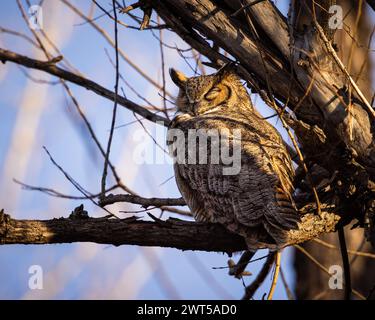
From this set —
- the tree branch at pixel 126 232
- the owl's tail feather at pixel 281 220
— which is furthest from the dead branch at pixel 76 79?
the owl's tail feather at pixel 281 220

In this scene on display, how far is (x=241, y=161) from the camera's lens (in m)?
3.63

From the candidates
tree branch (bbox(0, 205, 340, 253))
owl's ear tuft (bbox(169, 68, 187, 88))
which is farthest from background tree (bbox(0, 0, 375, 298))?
owl's ear tuft (bbox(169, 68, 187, 88))

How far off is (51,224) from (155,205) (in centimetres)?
72

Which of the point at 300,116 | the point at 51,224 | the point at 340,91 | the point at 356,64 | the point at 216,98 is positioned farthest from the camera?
the point at 356,64

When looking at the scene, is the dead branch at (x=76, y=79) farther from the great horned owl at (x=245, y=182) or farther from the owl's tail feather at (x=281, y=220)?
the owl's tail feather at (x=281, y=220)

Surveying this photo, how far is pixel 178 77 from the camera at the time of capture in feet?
16.3

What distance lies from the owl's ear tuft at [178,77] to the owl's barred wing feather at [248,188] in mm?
935

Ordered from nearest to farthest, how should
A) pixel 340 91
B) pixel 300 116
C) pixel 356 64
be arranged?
pixel 340 91 → pixel 300 116 → pixel 356 64

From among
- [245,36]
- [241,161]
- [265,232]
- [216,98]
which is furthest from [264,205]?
[216,98]

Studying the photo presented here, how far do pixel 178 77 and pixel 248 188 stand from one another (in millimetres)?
1750

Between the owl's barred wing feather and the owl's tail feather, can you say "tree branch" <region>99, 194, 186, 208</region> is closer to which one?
the owl's barred wing feather

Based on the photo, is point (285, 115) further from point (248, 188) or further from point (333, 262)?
point (333, 262)
